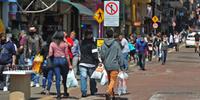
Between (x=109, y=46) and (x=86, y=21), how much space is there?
30.6 meters

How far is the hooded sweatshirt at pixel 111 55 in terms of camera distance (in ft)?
48.6

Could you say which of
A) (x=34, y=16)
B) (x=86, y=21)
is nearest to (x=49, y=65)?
(x=34, y=16)

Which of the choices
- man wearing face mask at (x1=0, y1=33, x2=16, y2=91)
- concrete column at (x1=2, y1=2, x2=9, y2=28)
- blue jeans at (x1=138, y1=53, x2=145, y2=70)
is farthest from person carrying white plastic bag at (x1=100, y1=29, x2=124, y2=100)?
blue jeans at (x1=138, y1=53, x2=145, y2=70)

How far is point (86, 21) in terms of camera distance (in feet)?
149

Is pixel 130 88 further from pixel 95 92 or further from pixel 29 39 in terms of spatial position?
pixel 29 39

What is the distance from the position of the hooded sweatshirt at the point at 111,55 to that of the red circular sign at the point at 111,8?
30.4 feet

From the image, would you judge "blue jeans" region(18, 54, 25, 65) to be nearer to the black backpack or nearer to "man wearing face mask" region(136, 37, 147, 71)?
the black backpack

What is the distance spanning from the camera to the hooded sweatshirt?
48.6ft

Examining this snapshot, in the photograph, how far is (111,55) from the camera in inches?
587

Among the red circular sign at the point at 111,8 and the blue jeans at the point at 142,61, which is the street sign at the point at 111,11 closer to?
the red circular sign at the point at 111,8

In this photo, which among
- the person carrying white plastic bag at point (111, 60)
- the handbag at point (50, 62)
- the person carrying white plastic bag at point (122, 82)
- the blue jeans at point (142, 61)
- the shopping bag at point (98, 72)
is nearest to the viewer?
the person carrying white plastic bag at point (111, 60)

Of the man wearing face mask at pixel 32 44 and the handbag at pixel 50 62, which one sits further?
the man wearing face mask at pixel 32 44

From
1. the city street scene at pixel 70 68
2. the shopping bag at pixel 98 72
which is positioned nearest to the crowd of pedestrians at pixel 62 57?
the city street scene at pixel 70 68

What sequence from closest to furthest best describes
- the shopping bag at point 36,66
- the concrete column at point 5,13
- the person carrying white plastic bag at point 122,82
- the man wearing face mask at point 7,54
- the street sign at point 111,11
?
the person carrying white plastic bag at point 122,82
the man wearing face mask at point 7,54
the shopping bag at point 36,66
the street sign at point 111,11
the concrete column at point 5,13
